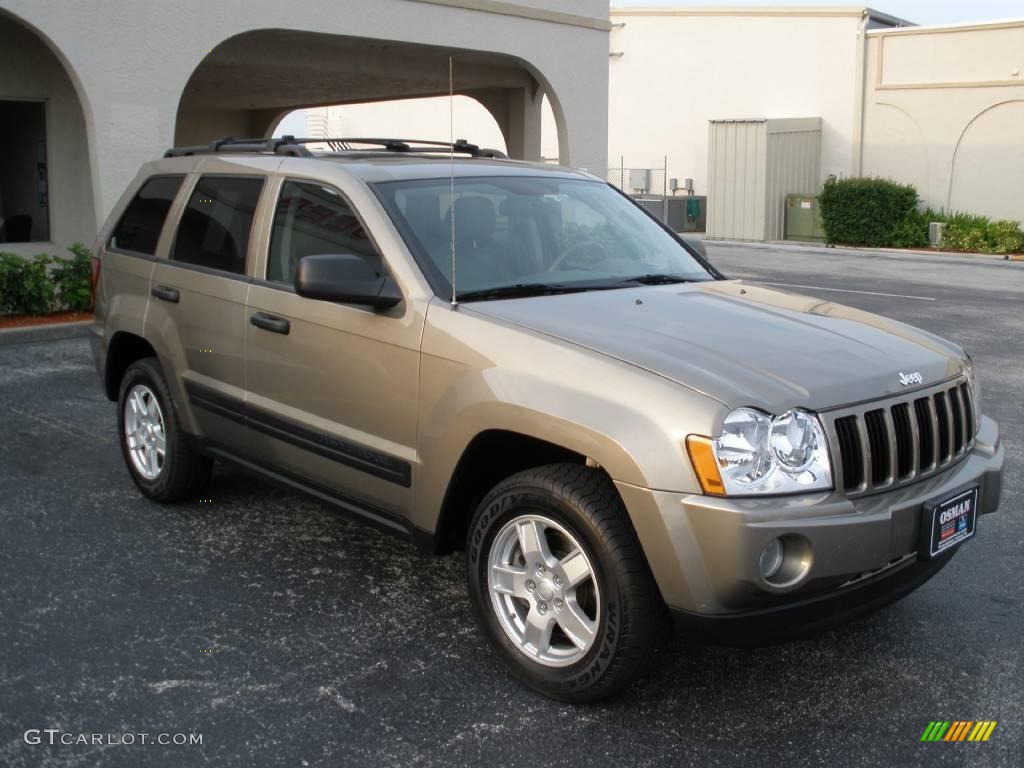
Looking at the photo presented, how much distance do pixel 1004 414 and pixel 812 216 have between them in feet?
75.0

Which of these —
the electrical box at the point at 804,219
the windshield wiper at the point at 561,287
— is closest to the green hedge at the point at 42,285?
the windshield wiper at the point at 561,287

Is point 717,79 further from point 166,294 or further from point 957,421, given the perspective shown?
point 957,421

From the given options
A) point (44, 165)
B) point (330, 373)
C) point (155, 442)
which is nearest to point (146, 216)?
point (155, 442)

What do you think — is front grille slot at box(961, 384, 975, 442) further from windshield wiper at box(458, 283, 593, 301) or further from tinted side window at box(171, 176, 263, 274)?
tinted side window at box(171, 176, 263, 274)

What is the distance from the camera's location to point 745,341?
4.02 meters

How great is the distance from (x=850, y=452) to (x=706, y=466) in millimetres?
541

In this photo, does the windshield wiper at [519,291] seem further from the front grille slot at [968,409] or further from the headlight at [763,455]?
the front grille slot at [968,409]

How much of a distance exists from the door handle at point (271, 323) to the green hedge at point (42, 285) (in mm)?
7119

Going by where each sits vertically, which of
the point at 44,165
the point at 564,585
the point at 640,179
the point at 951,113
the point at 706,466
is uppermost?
the point at 951,113

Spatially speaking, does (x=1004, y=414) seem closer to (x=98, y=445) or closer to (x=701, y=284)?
(x=701, y=284)

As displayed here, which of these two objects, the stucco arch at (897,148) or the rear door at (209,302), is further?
the stucco arch at (897,148)

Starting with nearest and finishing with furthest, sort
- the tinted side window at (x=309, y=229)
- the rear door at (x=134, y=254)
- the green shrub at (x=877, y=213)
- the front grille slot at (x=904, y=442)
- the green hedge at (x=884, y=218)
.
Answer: the front grille slot at (x=904, y=442)
the tinted side window at (x=309, y=229)
the rear door at (x=134, y=254)
the green hedge at (x=884, y=218)
the green shrub at (x=877, y=213)

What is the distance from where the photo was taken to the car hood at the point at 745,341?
3.64m

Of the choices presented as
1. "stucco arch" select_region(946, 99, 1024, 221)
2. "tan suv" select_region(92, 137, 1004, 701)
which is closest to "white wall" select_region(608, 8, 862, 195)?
"stucco arch" select_region(946, 99, 1024, 221)
